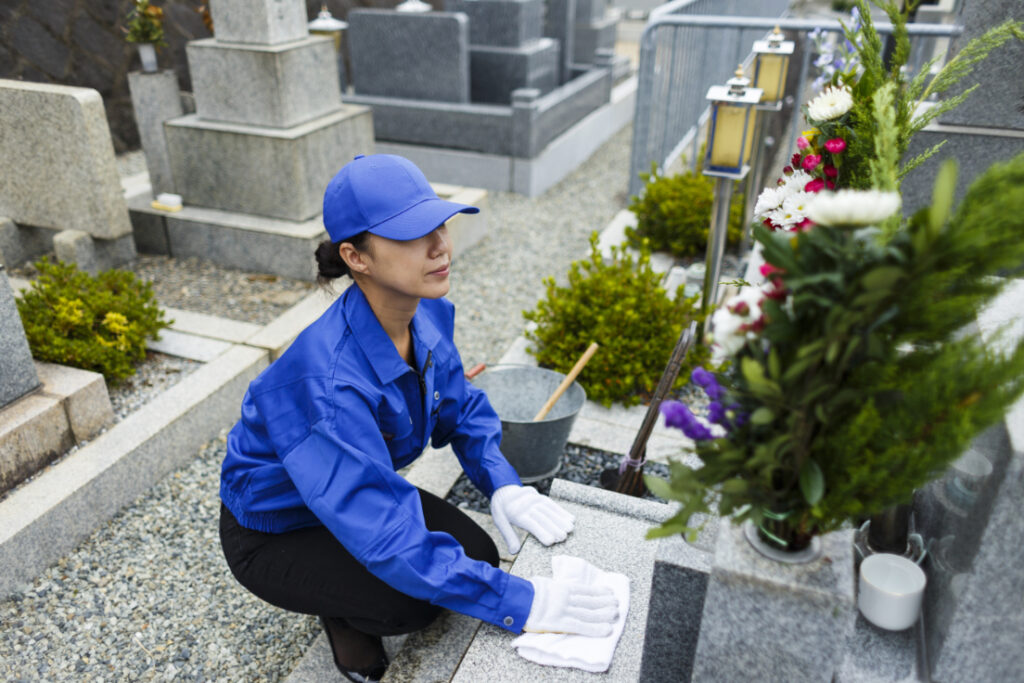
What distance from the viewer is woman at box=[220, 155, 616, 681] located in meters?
1.90

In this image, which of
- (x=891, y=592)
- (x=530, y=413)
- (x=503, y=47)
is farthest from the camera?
(x=503, y=47)

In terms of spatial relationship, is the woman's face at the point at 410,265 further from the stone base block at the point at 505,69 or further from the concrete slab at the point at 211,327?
the stone base block at the point at 505,69

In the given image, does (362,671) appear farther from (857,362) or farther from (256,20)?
(256,20)

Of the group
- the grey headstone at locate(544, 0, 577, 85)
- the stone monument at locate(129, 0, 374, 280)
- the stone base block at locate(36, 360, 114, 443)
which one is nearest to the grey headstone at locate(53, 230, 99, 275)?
the stone monument at locate(129, 0, 374, 280)

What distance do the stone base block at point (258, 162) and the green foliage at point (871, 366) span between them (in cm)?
440

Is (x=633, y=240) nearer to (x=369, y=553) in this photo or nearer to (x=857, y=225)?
(x=369, y=553)

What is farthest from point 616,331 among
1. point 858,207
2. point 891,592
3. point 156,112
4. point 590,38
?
point 590,38

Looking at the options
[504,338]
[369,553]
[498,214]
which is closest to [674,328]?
[504,338]

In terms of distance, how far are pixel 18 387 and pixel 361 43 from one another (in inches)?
207

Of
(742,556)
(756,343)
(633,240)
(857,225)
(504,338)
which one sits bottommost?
(504,338)

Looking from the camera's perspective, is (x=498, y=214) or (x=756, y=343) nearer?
(x=756, y=343)

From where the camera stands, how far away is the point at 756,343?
4.03ft

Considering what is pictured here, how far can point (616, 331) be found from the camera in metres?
3.56

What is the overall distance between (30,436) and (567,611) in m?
2.34
